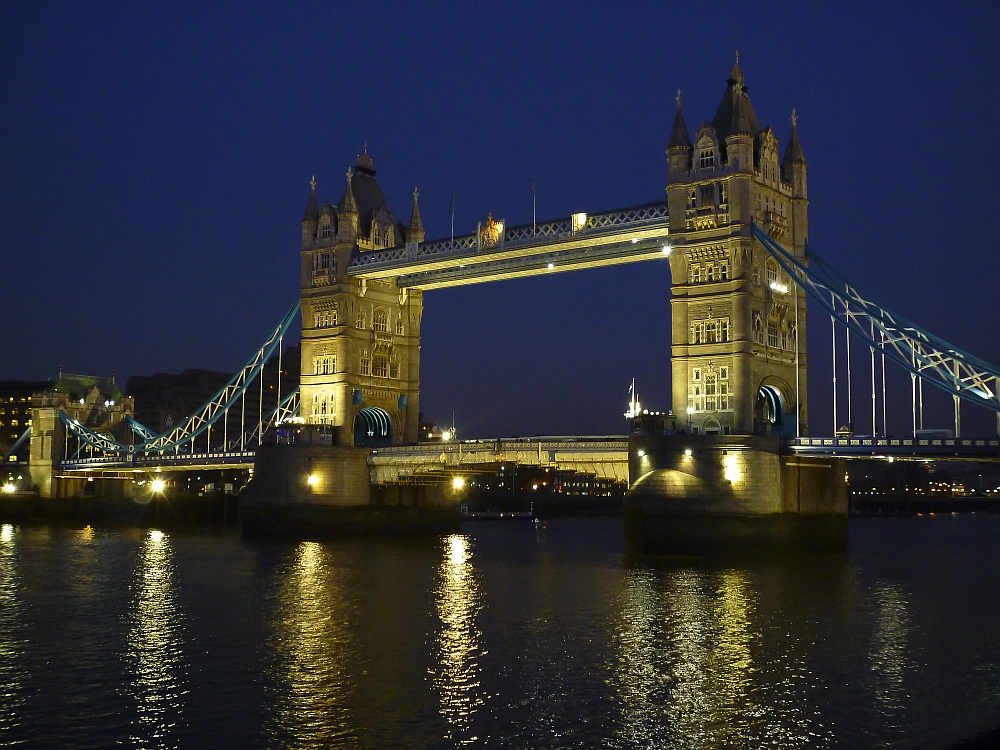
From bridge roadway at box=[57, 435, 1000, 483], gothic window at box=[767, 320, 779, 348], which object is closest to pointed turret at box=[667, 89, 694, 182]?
gothic window at box=[767, 320, 779, 348]

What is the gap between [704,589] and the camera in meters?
38.6

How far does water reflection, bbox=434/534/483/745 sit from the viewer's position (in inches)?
829

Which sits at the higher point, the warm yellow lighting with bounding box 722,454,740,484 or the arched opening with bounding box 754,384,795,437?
→ the arched opening with bounding box 754,384,795,437

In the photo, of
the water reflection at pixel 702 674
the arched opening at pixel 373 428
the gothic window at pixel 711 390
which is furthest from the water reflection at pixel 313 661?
the arched opening at pixel 373 428

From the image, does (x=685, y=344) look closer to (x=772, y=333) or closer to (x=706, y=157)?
(x=772, y=333)

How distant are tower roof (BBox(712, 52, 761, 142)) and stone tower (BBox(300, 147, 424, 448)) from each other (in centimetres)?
2314

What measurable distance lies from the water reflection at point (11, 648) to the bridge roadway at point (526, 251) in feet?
84.5

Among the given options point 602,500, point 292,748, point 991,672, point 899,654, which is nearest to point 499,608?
point 899,654

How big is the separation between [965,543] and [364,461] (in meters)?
46.1

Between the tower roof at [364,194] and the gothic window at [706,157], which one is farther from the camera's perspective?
the tower roof at [364,194]

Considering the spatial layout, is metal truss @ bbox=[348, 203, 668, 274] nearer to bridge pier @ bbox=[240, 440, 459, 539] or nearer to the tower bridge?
the tower bridge

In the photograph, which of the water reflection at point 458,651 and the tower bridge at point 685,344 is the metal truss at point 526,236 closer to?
the tower bridge at point 685,344

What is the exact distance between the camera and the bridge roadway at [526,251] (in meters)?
54.9

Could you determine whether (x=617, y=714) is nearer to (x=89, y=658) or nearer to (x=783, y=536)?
(x=89, y=658)
